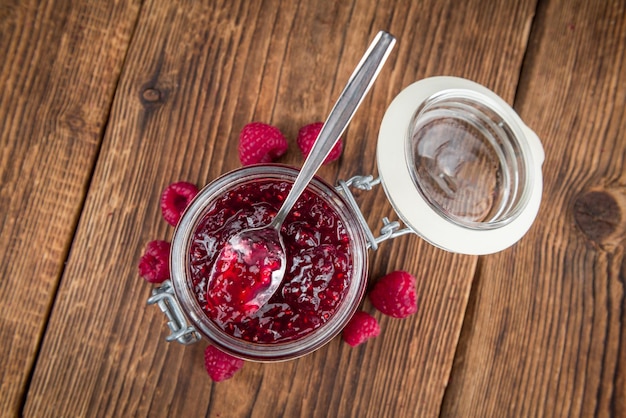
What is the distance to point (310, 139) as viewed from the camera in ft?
3.12

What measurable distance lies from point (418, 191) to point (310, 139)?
242 mm

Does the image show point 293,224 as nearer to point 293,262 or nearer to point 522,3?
point 293,262

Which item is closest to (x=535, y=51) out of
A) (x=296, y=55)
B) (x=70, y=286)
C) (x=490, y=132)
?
(x=490, y=132)

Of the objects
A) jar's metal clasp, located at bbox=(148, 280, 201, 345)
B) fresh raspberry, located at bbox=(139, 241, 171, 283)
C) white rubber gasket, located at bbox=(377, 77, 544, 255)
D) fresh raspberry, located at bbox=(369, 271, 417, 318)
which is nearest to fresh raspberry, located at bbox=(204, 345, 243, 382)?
jar's metal clasp, located at bbox=(148, 280, 201, 345)

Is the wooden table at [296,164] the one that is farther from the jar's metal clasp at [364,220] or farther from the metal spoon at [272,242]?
the metal spoon at [272,242]

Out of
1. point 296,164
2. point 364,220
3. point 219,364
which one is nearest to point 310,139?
point 296,164

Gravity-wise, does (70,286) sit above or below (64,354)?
above

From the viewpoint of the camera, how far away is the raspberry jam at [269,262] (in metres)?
0.79

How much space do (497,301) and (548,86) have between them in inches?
19.0

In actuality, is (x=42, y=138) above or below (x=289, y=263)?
above

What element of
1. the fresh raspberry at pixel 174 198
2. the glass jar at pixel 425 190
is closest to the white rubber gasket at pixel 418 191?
the glass jar at pixel 425 190

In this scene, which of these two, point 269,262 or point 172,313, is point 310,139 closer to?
point 269,262

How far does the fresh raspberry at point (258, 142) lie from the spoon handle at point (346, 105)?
186 mm

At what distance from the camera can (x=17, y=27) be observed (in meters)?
1.05
